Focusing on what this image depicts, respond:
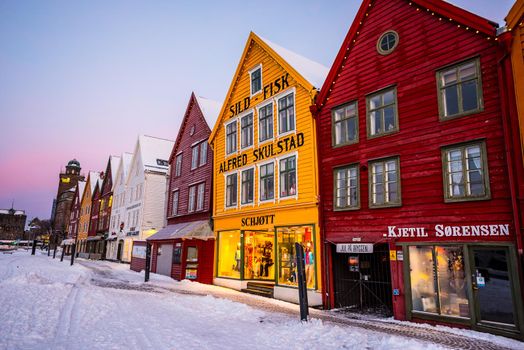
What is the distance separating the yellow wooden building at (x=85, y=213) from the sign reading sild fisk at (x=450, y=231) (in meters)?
52.8

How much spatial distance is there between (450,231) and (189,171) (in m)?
19.5

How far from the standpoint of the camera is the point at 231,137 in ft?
73.6

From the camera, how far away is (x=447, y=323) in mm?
10906

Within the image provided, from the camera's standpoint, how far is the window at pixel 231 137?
72.3 feet

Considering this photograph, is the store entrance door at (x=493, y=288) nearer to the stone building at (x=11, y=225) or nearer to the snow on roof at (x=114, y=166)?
the snow on roof at (x=114, y=166)

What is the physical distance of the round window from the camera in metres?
13.7

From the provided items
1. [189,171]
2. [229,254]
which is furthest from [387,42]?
[189,171]

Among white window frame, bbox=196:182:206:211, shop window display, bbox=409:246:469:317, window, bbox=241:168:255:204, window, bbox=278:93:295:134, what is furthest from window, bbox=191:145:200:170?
shop window display, bbox=409:246:469:317

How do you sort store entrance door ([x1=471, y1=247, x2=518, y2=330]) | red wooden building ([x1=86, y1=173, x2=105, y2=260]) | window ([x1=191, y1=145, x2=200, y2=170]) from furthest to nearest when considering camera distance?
red wooden building ([x1=86, y1=173, x2=105, y2=260]) < window ([x1=191, y1=145, x2=200, y2=170]) < store entrance door ([x1=471, y1=247, x2=518, y2=330])

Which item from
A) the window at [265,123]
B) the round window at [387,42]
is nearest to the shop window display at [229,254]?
the window at [265,123]

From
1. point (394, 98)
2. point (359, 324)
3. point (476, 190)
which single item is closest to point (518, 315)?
point (476, 190)

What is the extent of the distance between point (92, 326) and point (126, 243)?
3077 cm

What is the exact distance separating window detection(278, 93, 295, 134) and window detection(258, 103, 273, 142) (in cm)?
78

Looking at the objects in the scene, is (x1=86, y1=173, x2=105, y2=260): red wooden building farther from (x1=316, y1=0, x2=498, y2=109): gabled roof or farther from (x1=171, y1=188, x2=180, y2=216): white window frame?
(x1=316, y1=0, x2=498, y2=109): gabled roof
